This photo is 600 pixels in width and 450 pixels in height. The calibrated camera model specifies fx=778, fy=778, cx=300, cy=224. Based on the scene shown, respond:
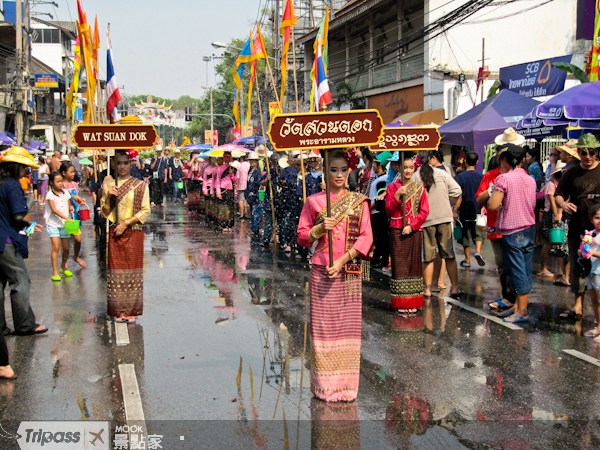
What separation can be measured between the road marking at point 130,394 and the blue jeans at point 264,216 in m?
8.88

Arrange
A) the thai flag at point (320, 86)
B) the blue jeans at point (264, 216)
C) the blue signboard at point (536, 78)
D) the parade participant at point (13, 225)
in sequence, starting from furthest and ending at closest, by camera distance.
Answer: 1. the blue signboard at point (536, 78)
2. the blue jeans at point (264, 216)
3. the thai flag at point (320, 86)
4. the parade participant at point (13, 225)

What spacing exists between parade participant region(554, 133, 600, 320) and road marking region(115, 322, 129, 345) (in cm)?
480

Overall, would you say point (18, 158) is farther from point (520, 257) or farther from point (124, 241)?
point (520, 257)

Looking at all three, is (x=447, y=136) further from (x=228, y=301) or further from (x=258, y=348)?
(x=258, y=348)

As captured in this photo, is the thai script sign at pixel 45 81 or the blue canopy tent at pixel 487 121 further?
the thai script sign at pixel 45 81

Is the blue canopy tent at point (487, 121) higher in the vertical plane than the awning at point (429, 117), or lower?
lower

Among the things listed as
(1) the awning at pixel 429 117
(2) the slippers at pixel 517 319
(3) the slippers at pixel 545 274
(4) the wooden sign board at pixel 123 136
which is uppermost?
(1) the awning at pixel 429 117

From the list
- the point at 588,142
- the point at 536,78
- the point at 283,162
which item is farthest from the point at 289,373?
the point at 536,78

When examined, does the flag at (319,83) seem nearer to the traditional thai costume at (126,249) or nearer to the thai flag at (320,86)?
the thai flag at (320,86)

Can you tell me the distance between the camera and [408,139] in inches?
356

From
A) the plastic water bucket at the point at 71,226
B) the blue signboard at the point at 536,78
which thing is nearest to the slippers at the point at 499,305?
the plastic water bucket at the point at 71,226

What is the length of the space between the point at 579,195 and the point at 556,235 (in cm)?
239

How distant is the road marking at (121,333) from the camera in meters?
7.82

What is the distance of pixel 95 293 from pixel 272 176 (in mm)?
6042
